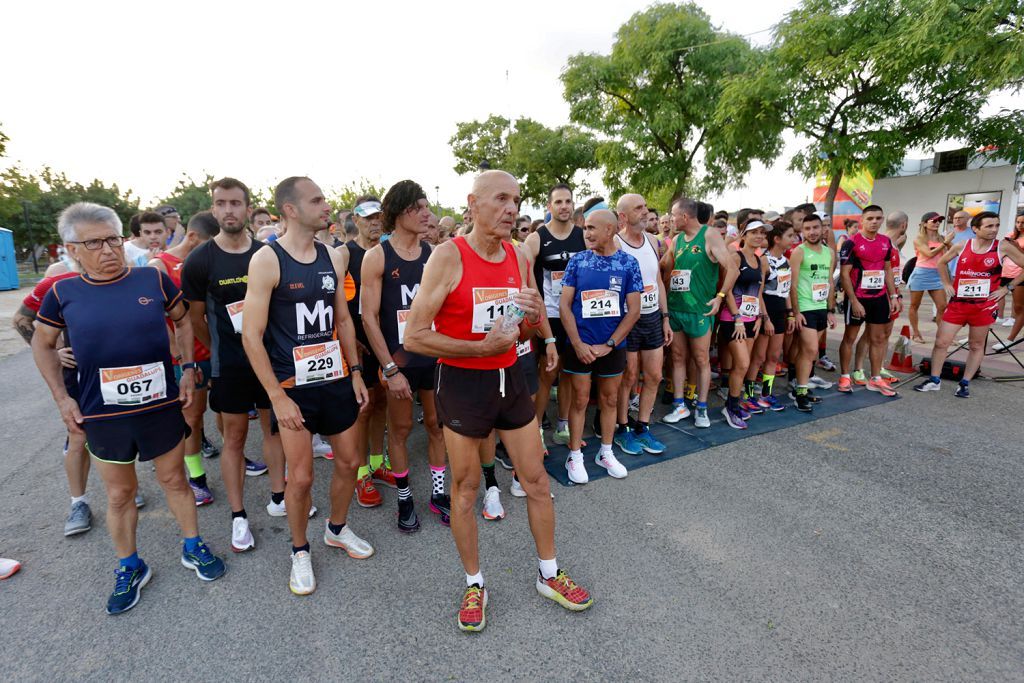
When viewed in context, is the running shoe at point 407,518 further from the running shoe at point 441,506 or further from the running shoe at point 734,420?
the running shoe at point 734,420

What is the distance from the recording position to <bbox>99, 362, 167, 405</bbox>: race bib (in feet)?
8.32

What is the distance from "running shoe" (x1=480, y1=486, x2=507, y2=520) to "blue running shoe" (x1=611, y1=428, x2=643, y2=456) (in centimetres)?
146

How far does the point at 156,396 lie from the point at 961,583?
14.8 ft

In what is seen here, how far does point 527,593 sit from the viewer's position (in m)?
2.71

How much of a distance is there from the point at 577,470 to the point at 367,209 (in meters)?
2.69

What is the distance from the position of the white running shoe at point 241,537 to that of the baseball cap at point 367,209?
2380mm

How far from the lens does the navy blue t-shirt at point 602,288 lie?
12.5 ft

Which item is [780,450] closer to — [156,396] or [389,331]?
[389,331]

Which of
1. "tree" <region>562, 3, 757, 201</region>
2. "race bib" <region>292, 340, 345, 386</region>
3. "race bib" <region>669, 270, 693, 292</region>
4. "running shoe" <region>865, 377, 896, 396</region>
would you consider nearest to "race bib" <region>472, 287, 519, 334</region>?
"race bib" <region>292, 340, 345, 386</region>

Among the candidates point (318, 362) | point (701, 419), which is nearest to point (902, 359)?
point (701, 419)

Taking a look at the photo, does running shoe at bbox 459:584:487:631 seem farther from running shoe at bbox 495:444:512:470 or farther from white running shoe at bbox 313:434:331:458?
white running shoe at bbox 313:434:331:458

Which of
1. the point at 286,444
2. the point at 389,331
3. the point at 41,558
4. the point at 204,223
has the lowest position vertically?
the point at 41,558

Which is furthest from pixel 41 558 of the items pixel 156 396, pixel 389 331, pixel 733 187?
pixel 733 187

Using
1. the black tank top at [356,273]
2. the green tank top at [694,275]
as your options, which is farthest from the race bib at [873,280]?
the black tank top at [356,273]
